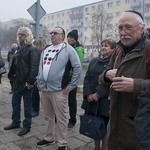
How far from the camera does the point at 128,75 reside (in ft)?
8.05

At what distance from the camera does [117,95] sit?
2.57 m

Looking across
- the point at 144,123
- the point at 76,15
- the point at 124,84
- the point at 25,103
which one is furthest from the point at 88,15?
the point at 144,123

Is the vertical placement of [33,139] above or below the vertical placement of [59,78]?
below

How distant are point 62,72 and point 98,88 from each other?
0.66m

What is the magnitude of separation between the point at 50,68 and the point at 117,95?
197 centimetres

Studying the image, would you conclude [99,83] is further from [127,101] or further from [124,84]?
[124,84]

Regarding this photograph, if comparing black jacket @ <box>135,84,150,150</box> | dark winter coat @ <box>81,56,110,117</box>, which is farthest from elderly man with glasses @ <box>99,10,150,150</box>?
dark winter coat @ <box>81,56,110,117</box>

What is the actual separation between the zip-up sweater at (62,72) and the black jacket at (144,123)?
110 inches

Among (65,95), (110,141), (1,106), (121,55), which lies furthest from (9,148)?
(1,106)

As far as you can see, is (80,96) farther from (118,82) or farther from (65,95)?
(118,82)

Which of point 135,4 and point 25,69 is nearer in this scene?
point 25,69

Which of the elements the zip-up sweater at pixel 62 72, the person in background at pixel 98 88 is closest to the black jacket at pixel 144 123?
the person in background at pixel 98 88

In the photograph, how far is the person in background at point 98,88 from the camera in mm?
4023

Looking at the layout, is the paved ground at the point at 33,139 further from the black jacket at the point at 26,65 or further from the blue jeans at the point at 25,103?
the black jacket at the point at 26,65
